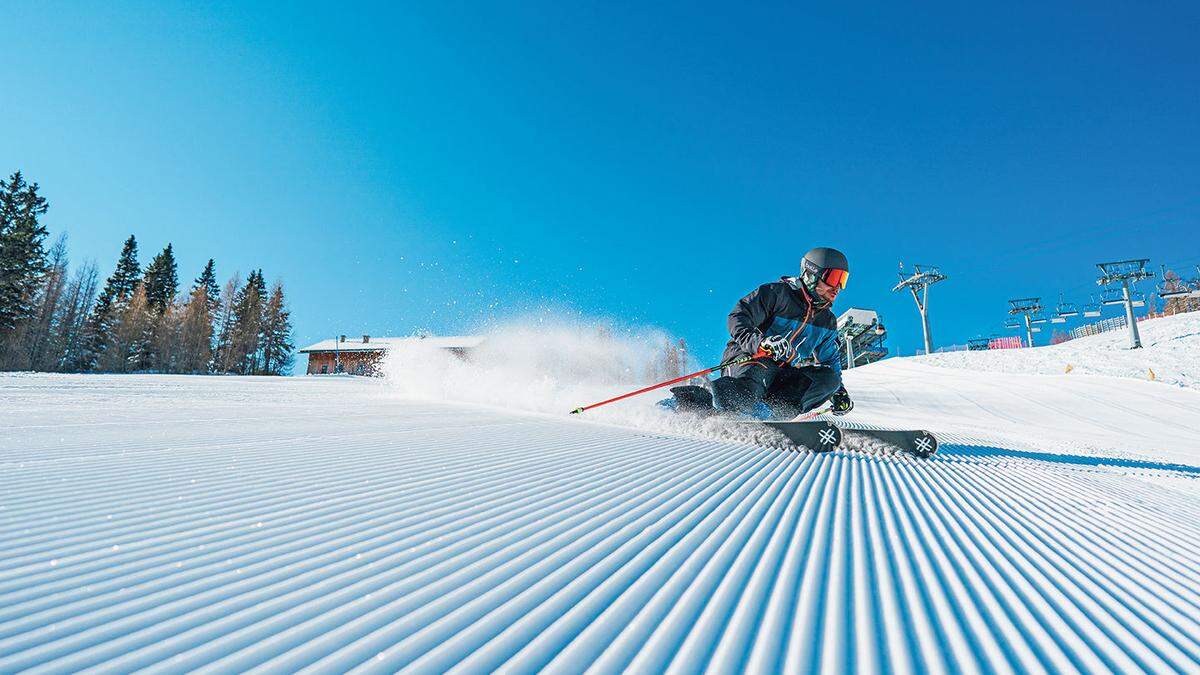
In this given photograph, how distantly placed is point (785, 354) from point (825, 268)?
2.92 feet

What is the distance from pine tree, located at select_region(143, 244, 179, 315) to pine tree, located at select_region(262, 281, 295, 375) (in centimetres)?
682

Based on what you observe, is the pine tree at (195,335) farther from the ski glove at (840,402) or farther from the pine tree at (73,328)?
the ski glove at (840,402)

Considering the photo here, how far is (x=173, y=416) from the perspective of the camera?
13.4 feet

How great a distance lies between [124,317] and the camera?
35.1 metres

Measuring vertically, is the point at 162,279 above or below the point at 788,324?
above

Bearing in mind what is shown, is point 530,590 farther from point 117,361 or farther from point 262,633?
point 117,361

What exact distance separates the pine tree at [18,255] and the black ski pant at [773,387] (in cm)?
4158

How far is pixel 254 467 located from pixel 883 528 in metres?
2.56

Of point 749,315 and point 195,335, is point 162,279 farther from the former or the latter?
point 749,315

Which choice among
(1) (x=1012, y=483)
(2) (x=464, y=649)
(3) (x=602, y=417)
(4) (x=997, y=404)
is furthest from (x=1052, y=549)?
(4) (x=997, y=404)

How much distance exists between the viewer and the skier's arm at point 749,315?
4.84 meters

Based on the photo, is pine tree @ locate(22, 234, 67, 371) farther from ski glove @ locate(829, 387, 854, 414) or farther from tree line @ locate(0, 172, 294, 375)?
ski glove @ locate(829, 387, 854, 414)

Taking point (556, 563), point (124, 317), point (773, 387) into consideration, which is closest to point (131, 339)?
point (124, 317)

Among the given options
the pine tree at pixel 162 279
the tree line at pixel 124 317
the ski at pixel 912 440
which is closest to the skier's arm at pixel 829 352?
the ski at pixel 912 440
